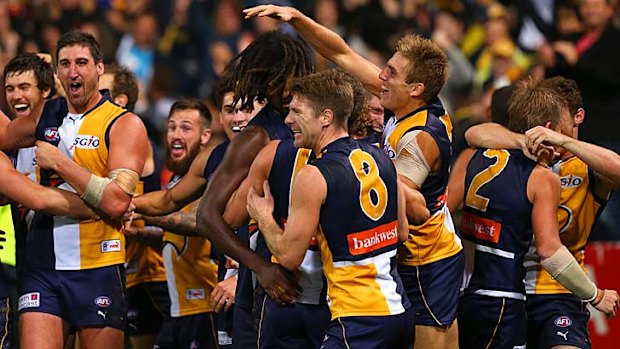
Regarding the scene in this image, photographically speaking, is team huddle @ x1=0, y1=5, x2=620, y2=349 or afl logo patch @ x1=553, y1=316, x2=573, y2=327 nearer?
team huddle @ x1=0, y1=5, x2=620, y2=349

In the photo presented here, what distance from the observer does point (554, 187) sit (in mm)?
8406

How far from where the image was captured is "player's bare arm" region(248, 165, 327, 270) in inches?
283

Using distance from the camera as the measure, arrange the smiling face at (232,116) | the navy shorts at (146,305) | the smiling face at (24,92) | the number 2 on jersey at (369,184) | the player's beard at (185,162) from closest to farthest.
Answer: the number 2 on jersey at (369,184), the smiling face at (232,116), the smiling face at (24,92), the player's beard at (185,162), the navy shorts at (146,305)

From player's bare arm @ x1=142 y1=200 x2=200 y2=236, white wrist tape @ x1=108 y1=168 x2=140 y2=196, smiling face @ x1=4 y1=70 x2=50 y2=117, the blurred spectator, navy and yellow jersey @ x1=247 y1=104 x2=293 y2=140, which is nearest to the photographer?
navy and yellow jersey @ x1=247 y1=104 x2=293 y2=140

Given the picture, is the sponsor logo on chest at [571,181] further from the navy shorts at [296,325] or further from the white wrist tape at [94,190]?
the white wrist tape at [94,190]

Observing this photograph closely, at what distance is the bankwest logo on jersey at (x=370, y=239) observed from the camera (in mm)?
7340

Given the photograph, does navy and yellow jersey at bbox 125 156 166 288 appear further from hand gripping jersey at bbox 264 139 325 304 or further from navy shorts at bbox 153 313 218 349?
hand gripping jersey at bbox 264 139 325 304

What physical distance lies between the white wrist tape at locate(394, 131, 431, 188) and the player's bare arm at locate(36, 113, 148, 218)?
192cm

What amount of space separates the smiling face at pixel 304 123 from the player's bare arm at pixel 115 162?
1.78 m

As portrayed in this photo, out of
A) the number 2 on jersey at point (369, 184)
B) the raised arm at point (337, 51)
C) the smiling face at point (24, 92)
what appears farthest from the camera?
the smiling face at point (24, 92)

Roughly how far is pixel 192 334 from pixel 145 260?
96 cm

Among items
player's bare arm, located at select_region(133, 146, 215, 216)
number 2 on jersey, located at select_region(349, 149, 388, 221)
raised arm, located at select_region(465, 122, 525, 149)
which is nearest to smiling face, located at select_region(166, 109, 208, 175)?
player's bare arm, located at select_region(133, 146, 215, 216)

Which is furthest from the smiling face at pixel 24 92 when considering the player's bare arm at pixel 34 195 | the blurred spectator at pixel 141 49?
the blurred spectator at pixel 141 49

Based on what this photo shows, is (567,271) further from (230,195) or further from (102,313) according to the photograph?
(102,313)
